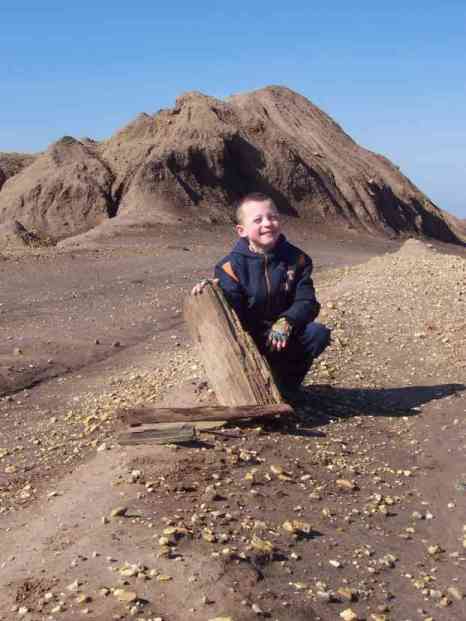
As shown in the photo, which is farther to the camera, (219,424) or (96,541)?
(219,424)

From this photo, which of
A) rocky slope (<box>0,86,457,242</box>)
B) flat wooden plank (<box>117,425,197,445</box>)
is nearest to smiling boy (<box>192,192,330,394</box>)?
flat wooden plank (<box>117,425,197,445</box>)

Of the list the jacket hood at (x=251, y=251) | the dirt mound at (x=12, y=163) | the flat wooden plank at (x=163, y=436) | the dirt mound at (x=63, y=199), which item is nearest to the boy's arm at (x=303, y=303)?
the jacket hood at (x=251, y=251)

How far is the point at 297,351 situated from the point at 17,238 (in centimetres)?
1369

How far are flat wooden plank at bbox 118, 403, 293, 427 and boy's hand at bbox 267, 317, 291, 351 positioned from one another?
447 millimetres

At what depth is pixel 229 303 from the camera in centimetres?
595

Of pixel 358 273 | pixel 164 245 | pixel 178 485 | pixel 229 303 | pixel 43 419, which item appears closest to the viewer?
pixel 178 485

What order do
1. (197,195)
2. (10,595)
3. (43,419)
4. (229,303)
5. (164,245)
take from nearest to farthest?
(10,595)
(229,303)
(43,419)
(164,245)
(197,195)

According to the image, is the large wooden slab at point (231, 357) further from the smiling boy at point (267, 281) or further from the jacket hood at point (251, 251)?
the jacket hood at point (251, 251)

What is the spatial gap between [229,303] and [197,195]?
52.1 ft

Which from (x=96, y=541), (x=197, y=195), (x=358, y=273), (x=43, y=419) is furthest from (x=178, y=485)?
(x=197, y=195)

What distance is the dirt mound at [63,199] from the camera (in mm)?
21266

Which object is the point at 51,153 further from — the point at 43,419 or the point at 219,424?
the point at 219,424

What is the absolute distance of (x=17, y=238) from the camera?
1898 cm

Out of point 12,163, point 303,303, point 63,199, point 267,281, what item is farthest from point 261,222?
point 12,163
